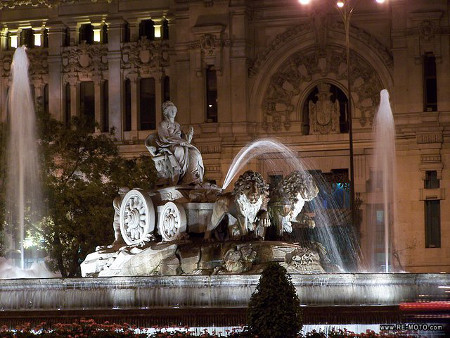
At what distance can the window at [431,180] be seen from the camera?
175 ft

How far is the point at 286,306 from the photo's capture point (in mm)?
17719

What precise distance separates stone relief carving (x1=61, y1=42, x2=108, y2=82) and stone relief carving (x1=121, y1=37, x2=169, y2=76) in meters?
1.23

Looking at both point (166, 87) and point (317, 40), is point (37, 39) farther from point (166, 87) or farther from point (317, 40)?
point (317, 40)

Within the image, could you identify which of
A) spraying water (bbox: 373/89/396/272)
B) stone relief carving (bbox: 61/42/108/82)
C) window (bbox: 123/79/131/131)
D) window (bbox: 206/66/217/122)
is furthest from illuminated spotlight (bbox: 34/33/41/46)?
spraying water (bbox: 373/89/396/272)

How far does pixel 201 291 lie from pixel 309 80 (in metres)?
35.4

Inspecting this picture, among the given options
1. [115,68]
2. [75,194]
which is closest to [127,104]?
[115,68]

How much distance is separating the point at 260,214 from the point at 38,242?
21.1m

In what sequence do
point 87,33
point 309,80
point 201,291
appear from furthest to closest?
point 87,33 < point 309,80 < point 201,291

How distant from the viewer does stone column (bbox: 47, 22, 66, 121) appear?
6100 centimetres

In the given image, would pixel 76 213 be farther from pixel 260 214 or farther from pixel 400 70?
pixel 260 214

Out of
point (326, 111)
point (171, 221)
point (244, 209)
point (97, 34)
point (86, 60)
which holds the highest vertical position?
point (97, 34)

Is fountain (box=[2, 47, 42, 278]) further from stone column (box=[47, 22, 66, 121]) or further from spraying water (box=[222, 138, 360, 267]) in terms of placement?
stone column (box=[47, 22, 66, 121])

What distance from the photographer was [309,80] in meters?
57.0

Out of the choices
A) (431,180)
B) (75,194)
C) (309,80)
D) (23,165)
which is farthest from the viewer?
(309,80)
